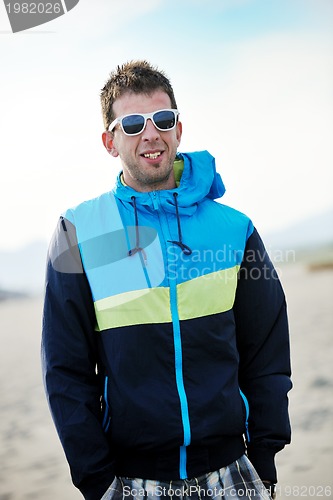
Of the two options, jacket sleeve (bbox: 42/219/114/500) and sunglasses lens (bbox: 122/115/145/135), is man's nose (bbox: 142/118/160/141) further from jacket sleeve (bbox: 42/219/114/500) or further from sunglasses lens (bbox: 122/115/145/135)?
jacket sleeve (bbox: 42/219/114/500)

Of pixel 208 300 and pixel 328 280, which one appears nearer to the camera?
pixel 208 300

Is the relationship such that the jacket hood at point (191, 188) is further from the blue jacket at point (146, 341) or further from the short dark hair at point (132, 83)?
the short dark hair at point (132, 83)

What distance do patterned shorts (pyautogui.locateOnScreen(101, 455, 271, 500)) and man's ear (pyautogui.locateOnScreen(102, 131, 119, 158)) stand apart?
1.18 meters

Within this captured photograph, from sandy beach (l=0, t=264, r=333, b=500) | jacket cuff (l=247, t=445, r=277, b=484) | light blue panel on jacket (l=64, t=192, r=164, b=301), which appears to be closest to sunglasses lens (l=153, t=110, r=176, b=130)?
light blue panel on jacket (l=64, t=192, r=164, b=301)

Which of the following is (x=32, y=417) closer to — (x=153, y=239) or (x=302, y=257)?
(x=153, y=239)

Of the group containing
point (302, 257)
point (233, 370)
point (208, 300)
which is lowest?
point (302, 257)

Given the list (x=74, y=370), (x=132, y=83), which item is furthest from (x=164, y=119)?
(x=74, y=370)

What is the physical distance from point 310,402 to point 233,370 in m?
4.04

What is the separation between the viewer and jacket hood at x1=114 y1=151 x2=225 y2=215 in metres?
2.21

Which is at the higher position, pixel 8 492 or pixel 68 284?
pixel 68 284

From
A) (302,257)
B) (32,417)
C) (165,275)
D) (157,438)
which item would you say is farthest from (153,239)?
(302,257)

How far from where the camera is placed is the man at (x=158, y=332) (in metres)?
2.03

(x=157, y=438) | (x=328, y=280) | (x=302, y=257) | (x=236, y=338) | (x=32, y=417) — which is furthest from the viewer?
(x=302, y=257)

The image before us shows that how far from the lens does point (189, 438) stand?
2.01m
